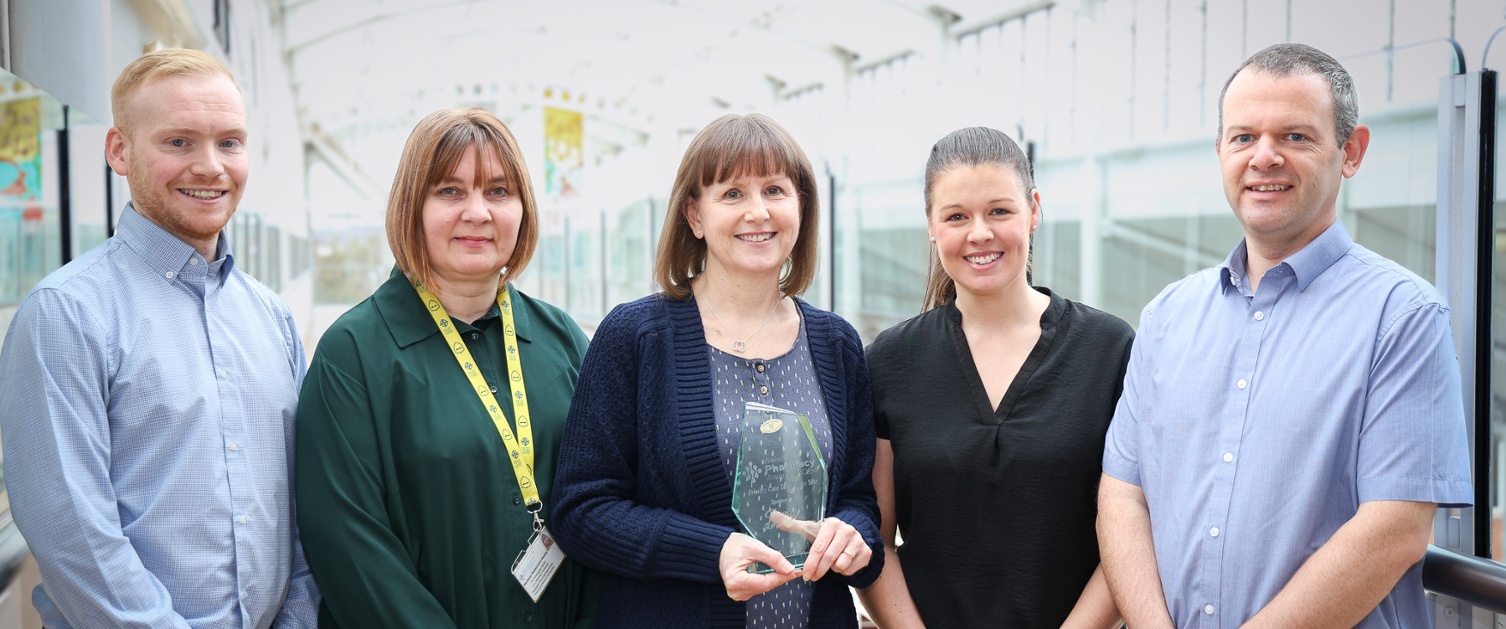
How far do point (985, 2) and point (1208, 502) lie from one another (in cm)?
1030

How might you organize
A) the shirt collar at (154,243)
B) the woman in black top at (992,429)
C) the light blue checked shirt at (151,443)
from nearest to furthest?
1. the light blue checked shirt at (151,443)
2. the shirt collar at (154,243)
3. the woman in black top at (992,429)

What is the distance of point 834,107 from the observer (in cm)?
1523

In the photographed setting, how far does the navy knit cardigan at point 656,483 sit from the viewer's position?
205 centimetres

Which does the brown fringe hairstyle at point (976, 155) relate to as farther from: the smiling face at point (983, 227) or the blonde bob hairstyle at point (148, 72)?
the blonde bob hairstyle at point (148, 72)

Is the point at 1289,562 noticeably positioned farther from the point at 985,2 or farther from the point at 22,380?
the point at 985,2

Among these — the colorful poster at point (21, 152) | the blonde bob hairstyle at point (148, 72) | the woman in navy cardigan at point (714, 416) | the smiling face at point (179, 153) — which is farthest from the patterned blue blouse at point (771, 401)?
the colorful poster at point (21, 152)

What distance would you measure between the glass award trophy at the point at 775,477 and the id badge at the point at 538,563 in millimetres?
419

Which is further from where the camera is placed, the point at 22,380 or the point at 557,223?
the point at 557,223

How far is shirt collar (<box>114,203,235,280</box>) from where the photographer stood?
2.04 meters

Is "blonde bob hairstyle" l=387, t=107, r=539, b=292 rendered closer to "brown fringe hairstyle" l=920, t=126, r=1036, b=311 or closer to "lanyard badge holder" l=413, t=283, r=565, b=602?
"lanyard badge holder" l=413, t=283, r=565, b=602

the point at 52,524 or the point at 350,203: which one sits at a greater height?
the point at 350,203

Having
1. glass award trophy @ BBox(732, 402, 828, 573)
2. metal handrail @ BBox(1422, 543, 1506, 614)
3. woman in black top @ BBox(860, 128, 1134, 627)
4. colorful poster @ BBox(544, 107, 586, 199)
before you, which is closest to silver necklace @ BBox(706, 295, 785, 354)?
glass award trophy @ BBox(732, 402, 828, 573)

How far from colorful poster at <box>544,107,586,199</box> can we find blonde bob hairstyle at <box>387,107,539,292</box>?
50.2ft

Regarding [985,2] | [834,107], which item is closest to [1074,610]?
[985,2]
